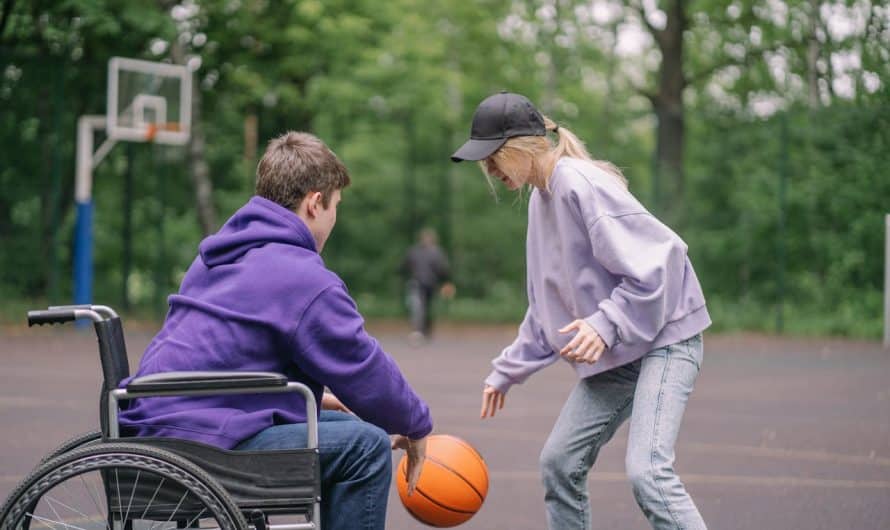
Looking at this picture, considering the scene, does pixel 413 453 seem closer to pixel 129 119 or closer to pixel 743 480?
pixel 743 480

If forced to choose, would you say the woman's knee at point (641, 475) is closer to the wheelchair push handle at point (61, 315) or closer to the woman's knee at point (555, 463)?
the woman's knee at point (555, 463)

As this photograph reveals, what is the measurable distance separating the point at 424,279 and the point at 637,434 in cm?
1468

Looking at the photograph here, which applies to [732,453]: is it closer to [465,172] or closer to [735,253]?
[735,253]

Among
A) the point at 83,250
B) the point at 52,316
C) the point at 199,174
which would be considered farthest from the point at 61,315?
the point at 199,174

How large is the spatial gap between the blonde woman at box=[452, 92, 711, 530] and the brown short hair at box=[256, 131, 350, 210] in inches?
18.3

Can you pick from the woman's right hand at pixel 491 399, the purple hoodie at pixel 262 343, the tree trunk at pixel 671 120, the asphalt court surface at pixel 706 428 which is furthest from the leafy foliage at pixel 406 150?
the purple hoodie at pixel 262 343

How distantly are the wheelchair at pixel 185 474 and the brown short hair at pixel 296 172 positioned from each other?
59 centimetres

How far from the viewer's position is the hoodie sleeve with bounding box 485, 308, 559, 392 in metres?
4.32

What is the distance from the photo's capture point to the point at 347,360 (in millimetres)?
3490

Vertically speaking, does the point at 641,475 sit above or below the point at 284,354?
below

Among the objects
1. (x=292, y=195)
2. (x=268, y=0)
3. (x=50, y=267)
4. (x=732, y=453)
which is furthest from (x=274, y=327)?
(x=268, y=0)

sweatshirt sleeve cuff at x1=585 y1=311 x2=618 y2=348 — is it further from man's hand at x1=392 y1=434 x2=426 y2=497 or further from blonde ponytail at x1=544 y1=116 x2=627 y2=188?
man's hand at x1=392 y1=434 x2=426 y2=497

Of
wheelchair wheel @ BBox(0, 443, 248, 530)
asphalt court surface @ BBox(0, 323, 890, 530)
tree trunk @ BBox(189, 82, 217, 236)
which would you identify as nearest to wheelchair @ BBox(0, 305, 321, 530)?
wheelchair wheel @ BBox(0, 443, 248, 530)

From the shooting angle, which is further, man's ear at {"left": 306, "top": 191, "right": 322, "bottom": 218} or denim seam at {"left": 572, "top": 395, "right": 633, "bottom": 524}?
denim seam at {"left": 572, "top": 395, "right": 633, "bottom": 524}
